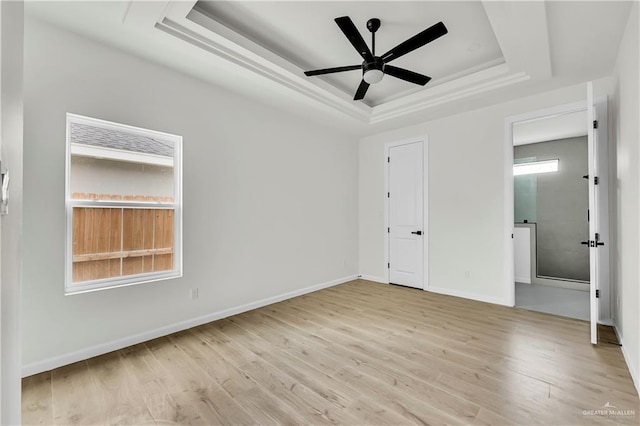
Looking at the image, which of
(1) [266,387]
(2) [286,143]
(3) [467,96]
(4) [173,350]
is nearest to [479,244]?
(3) [467,96]

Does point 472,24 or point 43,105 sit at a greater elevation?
point 472,24

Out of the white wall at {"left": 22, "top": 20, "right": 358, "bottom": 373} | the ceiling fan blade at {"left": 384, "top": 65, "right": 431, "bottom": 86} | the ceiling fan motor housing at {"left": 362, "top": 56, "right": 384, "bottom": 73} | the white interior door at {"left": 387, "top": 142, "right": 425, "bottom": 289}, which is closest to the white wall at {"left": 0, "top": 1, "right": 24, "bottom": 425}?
the white wall at {"left": 22, "top": 20, "right": 358, "bottom": 373}

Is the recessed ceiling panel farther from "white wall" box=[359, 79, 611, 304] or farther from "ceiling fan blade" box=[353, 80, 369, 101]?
"white wall" box=[359, 79, 611, 304]

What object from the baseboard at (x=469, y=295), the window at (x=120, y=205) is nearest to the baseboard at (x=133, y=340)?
the window at (x=120, y=205)

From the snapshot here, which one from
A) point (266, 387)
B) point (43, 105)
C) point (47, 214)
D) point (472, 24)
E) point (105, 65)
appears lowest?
point (266, 387)

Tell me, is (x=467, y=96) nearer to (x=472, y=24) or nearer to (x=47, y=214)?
(x=472, y=24)

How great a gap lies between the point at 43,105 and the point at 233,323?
8.72 feet

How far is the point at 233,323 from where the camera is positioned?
333cm

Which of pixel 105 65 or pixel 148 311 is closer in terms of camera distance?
pixel 105 65

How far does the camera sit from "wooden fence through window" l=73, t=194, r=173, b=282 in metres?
2.60

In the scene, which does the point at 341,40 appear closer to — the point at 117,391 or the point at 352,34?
the point at 352,34

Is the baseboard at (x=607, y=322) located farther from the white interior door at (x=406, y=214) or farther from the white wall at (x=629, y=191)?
the white interior door at (x=406, y=214)

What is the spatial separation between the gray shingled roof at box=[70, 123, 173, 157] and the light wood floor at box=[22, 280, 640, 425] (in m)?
1.92

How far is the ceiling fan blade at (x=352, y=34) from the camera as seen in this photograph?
2.23 m
